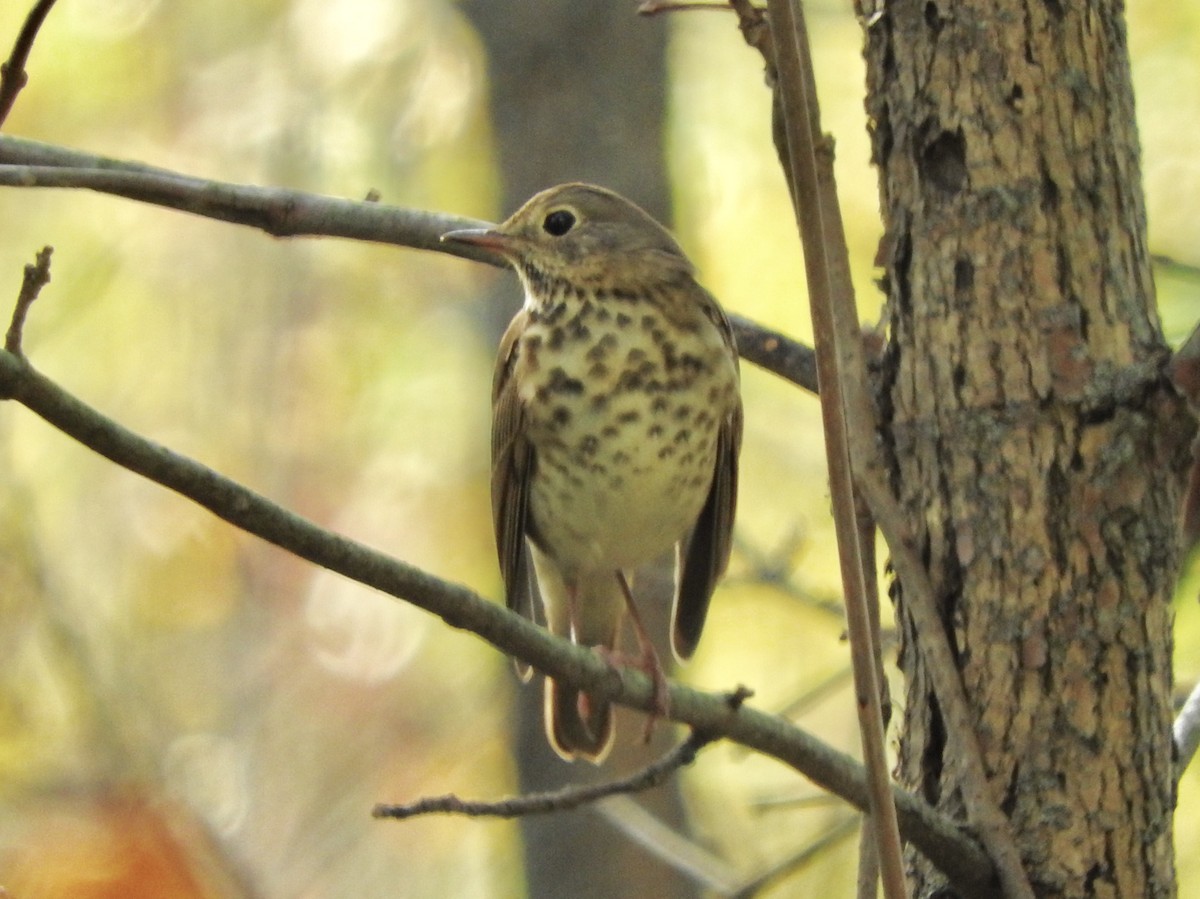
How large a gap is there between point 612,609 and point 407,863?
317 cm

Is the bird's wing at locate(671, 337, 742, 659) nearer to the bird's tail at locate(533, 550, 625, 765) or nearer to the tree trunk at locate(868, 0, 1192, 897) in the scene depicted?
the bird's tail at locate(533, 550, 625, 765)

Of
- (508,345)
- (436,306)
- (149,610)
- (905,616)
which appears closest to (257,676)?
(149,610)

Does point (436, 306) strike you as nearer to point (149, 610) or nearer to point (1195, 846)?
point (149, 610)

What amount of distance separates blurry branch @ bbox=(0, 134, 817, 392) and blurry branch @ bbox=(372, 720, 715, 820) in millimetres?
857

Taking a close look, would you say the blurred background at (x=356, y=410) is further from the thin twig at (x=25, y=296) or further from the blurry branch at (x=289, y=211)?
the thin twig at (x=25, y=296)

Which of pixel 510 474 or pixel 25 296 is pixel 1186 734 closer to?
pixel 510 474

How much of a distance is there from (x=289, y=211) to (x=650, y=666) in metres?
1.28

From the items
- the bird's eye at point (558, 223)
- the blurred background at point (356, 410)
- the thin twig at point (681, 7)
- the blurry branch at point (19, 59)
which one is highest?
the blurry branch at point (19, 59)

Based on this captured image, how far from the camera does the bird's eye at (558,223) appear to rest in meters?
4.08

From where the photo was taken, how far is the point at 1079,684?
8.60ft

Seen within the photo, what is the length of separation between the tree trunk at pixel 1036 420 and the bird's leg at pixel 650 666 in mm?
514

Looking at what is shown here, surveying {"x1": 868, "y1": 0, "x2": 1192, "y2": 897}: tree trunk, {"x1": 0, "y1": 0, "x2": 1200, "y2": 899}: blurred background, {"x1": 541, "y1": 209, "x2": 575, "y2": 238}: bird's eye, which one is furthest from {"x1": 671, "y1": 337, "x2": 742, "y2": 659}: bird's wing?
{"x1": 0, "y1": 0, "x2": 1200, "y2": 899}: blurred background

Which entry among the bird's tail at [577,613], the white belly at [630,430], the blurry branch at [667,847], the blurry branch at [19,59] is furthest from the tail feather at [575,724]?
the blurry branch at [19,59]

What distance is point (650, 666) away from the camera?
11.4ft
